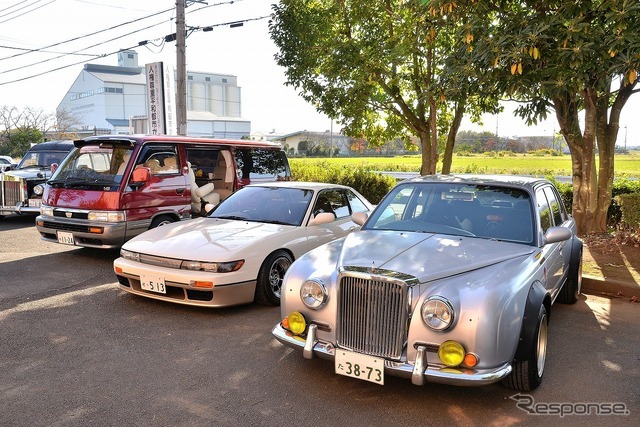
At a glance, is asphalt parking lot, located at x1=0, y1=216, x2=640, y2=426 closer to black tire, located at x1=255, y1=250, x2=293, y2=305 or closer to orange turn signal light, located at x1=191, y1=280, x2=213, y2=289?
black tire, located at x1=255, y1=250, x2=293, y2=305

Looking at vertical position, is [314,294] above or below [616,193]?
below

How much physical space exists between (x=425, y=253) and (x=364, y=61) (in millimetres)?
8468

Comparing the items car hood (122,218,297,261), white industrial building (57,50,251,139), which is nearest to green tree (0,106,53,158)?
white industrial building (57,50,251,139)

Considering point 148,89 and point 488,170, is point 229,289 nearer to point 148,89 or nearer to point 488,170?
point 148,89

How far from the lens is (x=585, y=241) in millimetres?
8617

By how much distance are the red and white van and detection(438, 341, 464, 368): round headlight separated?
5.58m

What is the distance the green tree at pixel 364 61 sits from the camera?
11414 mm

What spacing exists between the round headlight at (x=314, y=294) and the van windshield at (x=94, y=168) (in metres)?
4.79

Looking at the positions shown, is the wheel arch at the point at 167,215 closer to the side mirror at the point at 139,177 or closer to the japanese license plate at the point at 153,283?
the side mirror at the point at 139,177

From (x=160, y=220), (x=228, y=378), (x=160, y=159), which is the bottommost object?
(x=228, y=378)

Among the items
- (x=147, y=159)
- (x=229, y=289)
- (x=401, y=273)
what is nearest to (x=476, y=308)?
(x=401, y=273)

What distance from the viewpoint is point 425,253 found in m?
3.84

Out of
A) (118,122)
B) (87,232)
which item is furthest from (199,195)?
(118,122)

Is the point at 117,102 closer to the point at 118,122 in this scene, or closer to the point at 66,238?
the point at 118,122
